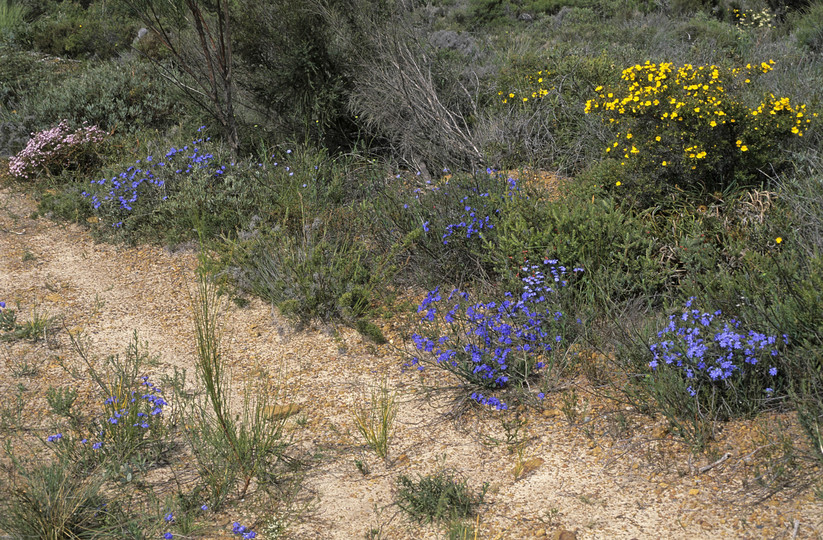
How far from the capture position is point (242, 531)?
2889 mm

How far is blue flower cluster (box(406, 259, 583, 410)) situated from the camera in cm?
379

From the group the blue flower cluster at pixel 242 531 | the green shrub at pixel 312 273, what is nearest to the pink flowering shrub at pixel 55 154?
the green shrub at pixel 312 273

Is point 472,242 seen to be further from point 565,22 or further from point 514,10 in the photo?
point 514,10

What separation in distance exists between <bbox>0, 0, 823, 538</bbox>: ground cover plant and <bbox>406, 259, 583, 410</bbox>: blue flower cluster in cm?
2

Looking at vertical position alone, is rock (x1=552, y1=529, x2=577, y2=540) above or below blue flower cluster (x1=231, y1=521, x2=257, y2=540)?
above

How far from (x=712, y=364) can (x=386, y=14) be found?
5.42 meters

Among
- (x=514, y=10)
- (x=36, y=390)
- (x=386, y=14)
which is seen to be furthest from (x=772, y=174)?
(x=514, y=10)

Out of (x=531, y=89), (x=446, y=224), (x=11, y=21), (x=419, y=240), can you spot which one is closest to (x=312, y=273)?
(x=419, y=240)

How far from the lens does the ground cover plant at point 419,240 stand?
10.6 ft

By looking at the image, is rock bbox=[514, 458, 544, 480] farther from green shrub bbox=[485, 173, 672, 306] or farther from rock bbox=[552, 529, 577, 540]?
Result: green shrub bbox=[485, 173, 672, 306]

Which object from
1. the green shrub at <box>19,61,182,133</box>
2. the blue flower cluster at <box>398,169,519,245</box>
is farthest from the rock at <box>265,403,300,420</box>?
the green shrub at <box>19,61,182,133</box>

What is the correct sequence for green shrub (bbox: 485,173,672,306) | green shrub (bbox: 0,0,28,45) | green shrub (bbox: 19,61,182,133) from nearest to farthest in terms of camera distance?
green shrub (bbox: 485,173,672,306)
green shrub (bbox: 19,61,182,133)
green shrub (bbox: 0,0,28,45)

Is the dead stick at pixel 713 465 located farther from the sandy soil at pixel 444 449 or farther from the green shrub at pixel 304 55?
the green shrub at pixel 304 55

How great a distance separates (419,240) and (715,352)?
2404mm
